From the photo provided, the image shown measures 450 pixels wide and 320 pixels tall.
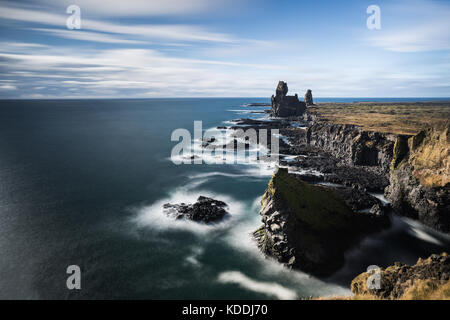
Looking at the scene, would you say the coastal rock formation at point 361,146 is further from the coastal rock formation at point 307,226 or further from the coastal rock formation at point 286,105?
the coastal rock formation at point 286,105

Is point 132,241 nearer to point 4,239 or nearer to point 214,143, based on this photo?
point 4,239

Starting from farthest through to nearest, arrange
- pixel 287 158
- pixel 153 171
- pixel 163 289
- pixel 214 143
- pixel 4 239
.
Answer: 1. pixel 214 143
2. pixel 287 158
3. pixel 153 171
4. pixel 4 239
5. pixel 163 289

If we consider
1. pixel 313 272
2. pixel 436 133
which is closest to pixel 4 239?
pixel 313 272

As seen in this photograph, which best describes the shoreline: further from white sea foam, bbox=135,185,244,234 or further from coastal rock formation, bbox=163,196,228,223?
coastal rock formation, bbox=163,196,228,223

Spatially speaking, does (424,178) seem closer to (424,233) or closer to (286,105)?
(424,233)

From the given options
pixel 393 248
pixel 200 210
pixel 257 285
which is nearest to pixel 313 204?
pixel 393 248

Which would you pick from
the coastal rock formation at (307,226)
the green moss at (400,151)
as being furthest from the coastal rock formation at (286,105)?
the coastal rock formation at (307,226)
